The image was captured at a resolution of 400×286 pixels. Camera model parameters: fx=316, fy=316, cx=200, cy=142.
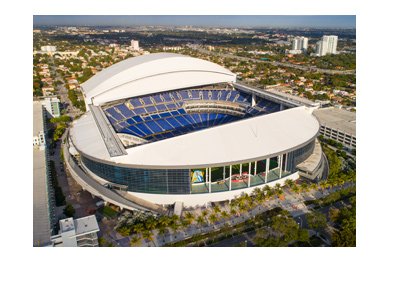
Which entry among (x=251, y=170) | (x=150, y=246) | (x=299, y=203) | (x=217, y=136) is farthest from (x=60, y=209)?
(x=299, y=203)

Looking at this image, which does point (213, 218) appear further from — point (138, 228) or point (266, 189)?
point (266, 189)

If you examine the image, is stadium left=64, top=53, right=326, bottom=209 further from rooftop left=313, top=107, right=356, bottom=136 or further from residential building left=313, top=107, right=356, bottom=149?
rooftop left=313, top=107, right=356, bottom=136

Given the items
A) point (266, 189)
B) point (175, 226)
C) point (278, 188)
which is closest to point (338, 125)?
point (278, 188)

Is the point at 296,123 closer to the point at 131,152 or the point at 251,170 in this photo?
the point at 251,170

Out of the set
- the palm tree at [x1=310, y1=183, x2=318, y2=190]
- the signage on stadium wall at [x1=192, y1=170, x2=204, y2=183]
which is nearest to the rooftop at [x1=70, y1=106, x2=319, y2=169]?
the signage on stadium wall at [x1=192, y1=170, x2=204, y2=183]

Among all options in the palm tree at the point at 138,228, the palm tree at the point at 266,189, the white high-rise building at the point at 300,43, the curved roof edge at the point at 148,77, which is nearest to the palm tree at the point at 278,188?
the palm tree at the point at 266,189

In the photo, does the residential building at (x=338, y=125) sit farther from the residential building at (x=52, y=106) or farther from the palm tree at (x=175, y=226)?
the residential building at (x=52, y=106)
